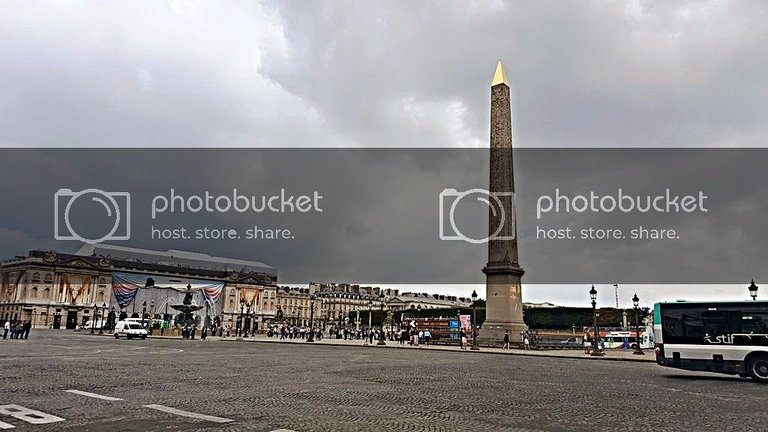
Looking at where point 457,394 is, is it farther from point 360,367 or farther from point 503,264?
point 503,264

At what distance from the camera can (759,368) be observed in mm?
16906

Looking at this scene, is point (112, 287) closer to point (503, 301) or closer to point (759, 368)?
point (503, 301)

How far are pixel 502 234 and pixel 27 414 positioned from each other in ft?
102

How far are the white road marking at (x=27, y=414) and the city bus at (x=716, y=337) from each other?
16518 millimetres

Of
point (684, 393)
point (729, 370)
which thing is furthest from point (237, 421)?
point (729, 370)

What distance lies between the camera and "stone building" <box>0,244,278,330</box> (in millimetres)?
104250

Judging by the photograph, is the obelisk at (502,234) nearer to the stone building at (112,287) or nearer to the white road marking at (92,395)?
the white road marking at (92,395)

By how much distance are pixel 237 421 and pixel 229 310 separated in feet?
465

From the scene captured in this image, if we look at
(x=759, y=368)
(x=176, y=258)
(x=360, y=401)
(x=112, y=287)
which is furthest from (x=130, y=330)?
(x=176, y=258)

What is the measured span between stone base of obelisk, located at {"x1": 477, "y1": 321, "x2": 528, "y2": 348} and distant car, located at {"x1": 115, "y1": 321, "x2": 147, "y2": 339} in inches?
1076

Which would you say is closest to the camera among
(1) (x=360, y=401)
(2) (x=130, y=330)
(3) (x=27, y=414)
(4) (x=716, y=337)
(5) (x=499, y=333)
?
(3) (x=27, y=414)

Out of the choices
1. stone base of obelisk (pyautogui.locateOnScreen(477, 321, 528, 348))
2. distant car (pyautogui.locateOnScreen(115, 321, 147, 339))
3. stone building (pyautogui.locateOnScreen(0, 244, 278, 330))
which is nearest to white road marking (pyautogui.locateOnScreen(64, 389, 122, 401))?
stone base of obelisk (pyautogui.locateOnScreen(477, 321, 528, 348))

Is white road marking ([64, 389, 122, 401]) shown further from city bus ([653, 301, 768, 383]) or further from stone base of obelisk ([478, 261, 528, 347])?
stone base of obelisk ([478, 261, 528, 347])

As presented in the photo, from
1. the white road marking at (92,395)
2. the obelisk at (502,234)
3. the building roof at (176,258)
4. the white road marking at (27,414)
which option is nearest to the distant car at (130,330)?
the obelisk at (502,234)
